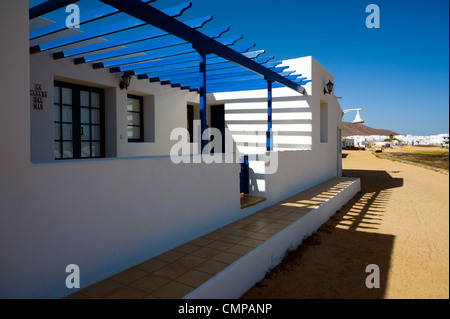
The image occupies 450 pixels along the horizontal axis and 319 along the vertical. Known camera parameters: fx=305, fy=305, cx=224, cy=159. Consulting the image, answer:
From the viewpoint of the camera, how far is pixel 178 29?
4.42 m

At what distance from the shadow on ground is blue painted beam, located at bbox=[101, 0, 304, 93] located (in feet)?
11.9

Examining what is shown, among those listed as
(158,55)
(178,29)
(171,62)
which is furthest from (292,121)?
(178,29)

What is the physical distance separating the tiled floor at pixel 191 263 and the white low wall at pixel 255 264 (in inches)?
4.5

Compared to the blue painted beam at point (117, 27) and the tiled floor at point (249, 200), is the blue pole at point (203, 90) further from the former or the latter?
the tiled floor at point (249, 200)

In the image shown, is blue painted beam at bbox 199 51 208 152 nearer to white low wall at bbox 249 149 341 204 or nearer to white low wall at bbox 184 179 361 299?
white low wall at bbox 184 179 361 299

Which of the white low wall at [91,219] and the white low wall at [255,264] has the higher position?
the white low wall at [91,219]

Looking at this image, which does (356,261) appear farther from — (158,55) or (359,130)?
(359,130)

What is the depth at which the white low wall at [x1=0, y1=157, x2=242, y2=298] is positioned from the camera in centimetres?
250

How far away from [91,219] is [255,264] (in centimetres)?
209

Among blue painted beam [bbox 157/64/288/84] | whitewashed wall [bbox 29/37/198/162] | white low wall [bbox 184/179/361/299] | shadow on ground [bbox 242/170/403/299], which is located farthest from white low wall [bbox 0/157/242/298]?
blue painted beam [bbox 157/64/288/84]

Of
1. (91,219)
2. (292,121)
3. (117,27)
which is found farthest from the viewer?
(292,121)

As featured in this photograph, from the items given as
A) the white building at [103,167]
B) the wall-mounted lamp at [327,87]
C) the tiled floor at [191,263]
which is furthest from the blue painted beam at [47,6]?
the wall-mounted lamp at [327,87]

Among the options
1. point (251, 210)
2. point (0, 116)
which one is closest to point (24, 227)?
point (0, 116)

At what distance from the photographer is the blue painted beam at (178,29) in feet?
12.1
